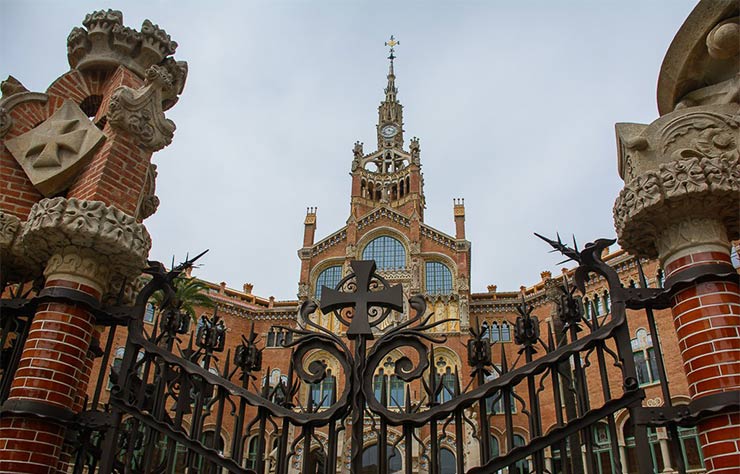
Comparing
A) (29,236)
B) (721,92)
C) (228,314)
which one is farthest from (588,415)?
(228,314)

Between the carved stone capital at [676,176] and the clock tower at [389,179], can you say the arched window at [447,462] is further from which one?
the carved stone capital at [676,176]

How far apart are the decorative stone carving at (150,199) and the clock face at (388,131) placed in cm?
4803

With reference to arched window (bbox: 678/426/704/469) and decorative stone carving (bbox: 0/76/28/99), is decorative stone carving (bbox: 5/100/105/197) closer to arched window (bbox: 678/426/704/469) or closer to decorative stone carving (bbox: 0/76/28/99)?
decorative stone carving (bbox: 0/76/28/99)

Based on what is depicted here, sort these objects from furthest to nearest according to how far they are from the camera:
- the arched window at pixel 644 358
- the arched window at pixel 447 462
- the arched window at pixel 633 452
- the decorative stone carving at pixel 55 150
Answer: the arched window at pixel 447 462, the arched window at pixel 644 358, the arched window at pixel 633 452, the decorative stone carving at pixel 55 150

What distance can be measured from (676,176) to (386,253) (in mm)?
33338

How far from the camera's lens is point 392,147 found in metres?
50.6

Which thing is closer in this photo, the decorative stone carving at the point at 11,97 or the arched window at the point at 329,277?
the decorative stone carving at the point at 11,97

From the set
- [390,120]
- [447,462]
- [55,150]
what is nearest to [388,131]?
[390,120]

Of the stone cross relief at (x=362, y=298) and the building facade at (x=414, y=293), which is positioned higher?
the building facade at (x=414, y=293)

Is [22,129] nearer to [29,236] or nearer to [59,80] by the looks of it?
[59,80]

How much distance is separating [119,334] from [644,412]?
28.0m

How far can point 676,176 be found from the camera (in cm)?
387

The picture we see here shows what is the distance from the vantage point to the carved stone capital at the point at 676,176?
3820mm

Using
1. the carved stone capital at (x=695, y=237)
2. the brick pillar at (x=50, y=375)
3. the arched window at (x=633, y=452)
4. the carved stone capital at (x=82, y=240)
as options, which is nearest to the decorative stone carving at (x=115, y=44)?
the carved stone capital at (x=82, y=240)
